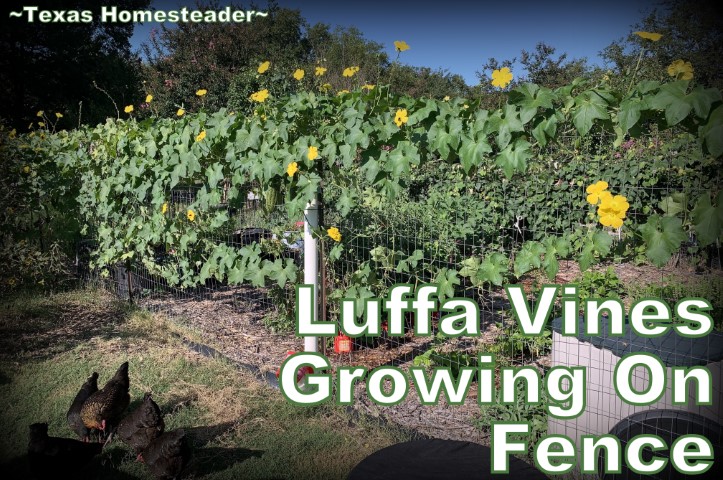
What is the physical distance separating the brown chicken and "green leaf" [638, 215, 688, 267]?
2.63m

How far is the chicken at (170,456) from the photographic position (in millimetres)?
2361

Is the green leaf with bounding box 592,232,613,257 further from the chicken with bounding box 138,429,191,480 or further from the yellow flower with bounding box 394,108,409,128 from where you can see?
the chicken with bounding box 138,429,191,480

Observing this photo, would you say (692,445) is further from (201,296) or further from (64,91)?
(64,91)

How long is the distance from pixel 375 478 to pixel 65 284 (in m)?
5.45

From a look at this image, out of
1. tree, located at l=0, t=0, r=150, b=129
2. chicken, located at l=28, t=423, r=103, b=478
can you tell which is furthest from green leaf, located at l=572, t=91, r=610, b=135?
tree, located at l=0, t=0, r=150, b=129

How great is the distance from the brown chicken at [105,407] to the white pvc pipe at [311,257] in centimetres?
111

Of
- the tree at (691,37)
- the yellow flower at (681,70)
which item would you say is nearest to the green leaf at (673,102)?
the yellow flower at (681,70)

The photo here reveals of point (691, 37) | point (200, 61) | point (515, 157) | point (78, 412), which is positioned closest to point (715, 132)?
point (515, 157)

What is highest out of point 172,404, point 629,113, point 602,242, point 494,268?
point 629,113

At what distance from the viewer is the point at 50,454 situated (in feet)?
7.82

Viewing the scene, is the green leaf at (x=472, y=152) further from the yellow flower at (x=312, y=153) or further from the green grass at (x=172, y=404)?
the green grass at (x=172, y=404)

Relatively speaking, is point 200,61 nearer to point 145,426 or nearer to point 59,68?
point 59,68

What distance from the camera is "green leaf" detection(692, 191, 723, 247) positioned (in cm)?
188

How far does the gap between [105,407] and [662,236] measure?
107 inches
